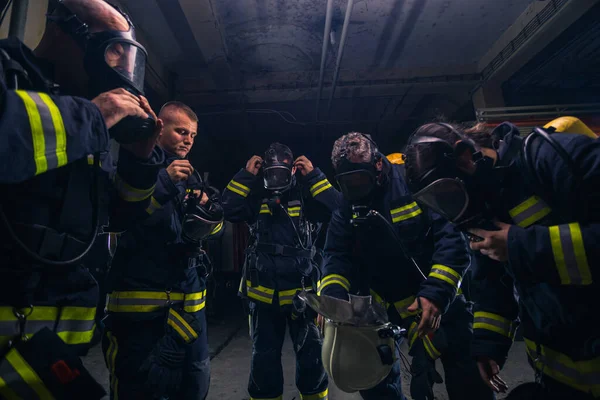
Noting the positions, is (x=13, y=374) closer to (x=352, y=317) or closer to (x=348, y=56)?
(x=352, y=317)

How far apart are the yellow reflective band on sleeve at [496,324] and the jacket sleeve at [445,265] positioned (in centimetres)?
19

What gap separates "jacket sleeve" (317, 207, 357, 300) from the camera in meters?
2.21

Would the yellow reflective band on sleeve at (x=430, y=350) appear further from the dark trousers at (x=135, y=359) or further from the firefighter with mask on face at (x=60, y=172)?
the firefighter with mask on face at (x=60, y=172)

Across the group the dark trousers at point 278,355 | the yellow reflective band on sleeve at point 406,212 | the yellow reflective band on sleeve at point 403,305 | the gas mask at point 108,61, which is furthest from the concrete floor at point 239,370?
the gas mask at point 108,61

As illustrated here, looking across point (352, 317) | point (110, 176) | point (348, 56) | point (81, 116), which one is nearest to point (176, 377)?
point (352, 317)

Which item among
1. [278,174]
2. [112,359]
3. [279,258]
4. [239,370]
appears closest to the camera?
[112,359]

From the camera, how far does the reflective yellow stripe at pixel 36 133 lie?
0.79 m

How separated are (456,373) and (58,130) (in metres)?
2.51

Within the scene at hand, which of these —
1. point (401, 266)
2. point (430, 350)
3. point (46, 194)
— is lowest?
point (430, 350)

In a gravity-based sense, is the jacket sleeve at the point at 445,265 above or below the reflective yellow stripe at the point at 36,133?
below

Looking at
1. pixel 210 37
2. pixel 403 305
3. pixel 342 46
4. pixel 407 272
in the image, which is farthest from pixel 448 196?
pixel 210 37

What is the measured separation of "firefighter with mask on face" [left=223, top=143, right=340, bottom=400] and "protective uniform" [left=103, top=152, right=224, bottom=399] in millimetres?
577

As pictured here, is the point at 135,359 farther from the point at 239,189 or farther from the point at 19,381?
the point at 239,189

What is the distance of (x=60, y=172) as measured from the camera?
1041 mm
